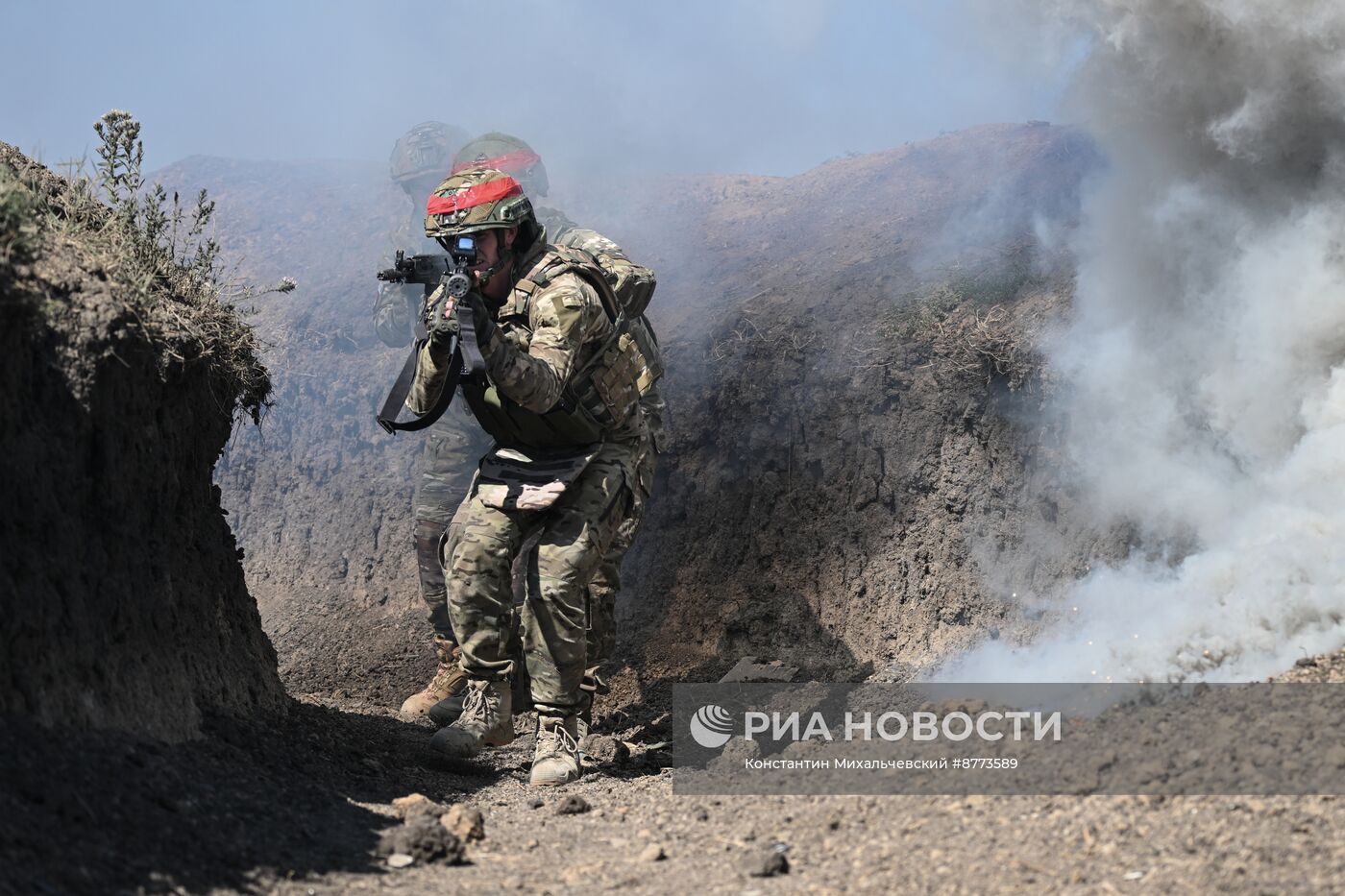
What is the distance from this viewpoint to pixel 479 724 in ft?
19.8

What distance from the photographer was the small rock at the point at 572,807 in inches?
208

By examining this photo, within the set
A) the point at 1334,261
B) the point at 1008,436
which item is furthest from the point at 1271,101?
the point at 1008,436

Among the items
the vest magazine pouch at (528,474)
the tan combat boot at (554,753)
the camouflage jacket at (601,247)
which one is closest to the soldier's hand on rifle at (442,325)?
the vest magazine pouch at (528,474)

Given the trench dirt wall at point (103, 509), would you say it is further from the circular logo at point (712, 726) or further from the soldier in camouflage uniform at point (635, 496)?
the circular logo at point (712, 726)

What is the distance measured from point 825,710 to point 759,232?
6696 millimetres

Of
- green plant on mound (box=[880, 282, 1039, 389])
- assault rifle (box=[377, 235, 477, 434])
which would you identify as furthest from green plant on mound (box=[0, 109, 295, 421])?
green plant on mound (box=[880, 282, 1039, 389])

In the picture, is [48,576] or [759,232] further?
[759,232]

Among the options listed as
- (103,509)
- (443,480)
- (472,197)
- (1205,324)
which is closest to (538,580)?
(472,197)

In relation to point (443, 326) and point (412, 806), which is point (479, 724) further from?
point (443, 326)

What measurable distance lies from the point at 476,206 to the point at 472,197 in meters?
0.05

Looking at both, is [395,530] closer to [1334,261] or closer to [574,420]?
[574,420]

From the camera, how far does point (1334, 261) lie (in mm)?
7094

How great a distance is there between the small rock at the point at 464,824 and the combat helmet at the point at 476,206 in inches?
95.5

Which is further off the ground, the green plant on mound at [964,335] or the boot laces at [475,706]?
the green plant on mound at [964,335]
